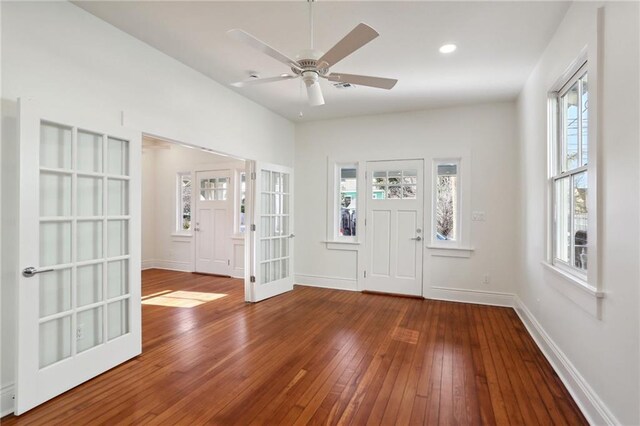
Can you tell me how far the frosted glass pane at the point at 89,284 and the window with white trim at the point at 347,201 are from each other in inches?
146

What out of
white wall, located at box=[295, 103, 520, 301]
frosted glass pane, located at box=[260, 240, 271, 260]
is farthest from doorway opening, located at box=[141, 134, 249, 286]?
frosted glass pane, located at box=[260, 240, 271, 260]

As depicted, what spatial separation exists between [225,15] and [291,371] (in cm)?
295

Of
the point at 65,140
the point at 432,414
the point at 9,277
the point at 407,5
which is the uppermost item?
the point at 407,5

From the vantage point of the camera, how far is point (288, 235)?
542cm

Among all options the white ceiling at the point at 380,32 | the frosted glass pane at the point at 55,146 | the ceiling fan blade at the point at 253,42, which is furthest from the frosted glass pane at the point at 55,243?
the ceiling fan blade at the point at 253,42

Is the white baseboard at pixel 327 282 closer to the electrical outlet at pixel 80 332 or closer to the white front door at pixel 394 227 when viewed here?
the white front door at pixel 394 227

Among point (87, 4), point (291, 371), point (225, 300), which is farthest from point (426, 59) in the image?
point (225, 300)

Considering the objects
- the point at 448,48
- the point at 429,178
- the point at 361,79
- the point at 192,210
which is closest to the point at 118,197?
the point at 361,79

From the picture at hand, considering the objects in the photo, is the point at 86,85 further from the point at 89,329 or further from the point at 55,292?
the point at 89,329

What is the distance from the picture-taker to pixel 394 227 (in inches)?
204

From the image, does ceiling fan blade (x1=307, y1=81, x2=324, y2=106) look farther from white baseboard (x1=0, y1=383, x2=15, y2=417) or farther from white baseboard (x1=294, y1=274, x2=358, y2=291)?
white baseboard (x1=294, y1=274, x2=358, y2=291)

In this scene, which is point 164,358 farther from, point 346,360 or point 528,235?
point 528,235

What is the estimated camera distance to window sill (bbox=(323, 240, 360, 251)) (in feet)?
17.9

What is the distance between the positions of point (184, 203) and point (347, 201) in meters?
3.81
